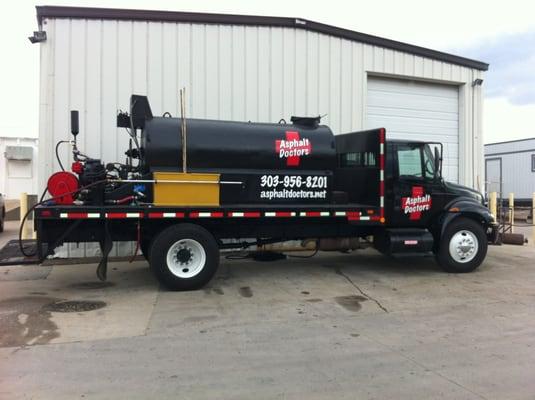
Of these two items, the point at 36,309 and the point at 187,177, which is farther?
the point at 187,177

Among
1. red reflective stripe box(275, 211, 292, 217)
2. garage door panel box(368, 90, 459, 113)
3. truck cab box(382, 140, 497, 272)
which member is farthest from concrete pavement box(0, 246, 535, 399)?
garage door panel box(368, 90, 459, 113)

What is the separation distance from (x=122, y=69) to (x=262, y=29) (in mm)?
3612

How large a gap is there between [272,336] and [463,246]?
5.41 meters

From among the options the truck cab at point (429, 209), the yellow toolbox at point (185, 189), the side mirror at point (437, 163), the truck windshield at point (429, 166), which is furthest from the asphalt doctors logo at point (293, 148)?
the side mirror at point (437, 163)

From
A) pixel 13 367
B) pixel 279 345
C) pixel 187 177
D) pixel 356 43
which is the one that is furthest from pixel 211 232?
pixel 356 43

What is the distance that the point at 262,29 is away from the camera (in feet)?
40.6

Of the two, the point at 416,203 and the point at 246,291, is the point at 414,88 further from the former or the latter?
the point at 246,291

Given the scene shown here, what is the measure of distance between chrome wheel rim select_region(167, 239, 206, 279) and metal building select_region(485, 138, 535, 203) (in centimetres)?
2105

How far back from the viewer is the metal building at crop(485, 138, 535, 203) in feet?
84.4

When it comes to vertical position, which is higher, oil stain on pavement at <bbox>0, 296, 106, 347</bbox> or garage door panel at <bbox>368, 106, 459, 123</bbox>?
garage door panel at <bbox>368, 106, 459, 123</bbox>

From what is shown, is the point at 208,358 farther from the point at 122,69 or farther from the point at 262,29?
the point at 262,29

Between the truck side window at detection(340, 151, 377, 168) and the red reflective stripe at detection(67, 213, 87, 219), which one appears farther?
the truck side window at detection(340, 151, 377, 168)

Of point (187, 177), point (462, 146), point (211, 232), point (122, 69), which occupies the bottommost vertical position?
point (211, 232)

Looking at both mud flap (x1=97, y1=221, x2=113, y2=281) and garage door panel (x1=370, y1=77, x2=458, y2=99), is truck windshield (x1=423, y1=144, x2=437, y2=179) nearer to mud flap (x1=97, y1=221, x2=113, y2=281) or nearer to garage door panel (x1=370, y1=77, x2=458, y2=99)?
garage door panel (x1=370, y1=77, x2=458, y2=99)
